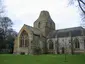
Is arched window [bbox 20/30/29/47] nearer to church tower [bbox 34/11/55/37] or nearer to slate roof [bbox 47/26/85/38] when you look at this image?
church tower [bbox 34/11/55/37]

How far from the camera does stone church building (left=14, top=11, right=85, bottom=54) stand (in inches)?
2008

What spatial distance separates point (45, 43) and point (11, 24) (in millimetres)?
23991

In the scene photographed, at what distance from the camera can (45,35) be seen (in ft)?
197

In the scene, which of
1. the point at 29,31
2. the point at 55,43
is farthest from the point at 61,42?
the point at 29,31

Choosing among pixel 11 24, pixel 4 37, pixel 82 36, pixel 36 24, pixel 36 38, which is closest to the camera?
pixel 82 36

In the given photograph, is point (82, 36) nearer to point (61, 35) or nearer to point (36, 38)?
point (61, 35)

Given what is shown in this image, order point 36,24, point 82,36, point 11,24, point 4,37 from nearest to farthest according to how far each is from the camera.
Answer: point 82,36 → point 36,24 → point 4,37 → point 11,24

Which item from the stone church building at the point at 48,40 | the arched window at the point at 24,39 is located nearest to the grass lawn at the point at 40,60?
the stone church building at the point at 48,40

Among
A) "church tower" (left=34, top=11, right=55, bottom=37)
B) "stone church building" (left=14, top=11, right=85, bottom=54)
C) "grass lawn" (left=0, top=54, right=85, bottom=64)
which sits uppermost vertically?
"church tower" (left=34, top=11, right=55, bottom=37)

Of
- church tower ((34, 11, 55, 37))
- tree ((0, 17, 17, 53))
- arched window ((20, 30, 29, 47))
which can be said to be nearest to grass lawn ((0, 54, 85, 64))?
arched window ((20, 30, 29, 47))

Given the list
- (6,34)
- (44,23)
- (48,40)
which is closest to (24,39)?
(48,40)

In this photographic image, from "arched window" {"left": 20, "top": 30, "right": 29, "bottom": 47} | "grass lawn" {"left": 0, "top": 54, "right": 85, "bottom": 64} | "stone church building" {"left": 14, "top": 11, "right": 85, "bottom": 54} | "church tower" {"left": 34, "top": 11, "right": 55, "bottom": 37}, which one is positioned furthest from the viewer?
"church tower" {"left": 34, "top": 11, "right": 55, "bottom": 37}

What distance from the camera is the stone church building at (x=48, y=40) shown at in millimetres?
51000

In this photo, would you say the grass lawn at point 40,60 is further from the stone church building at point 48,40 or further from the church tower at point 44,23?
the church tower at point 44,23
